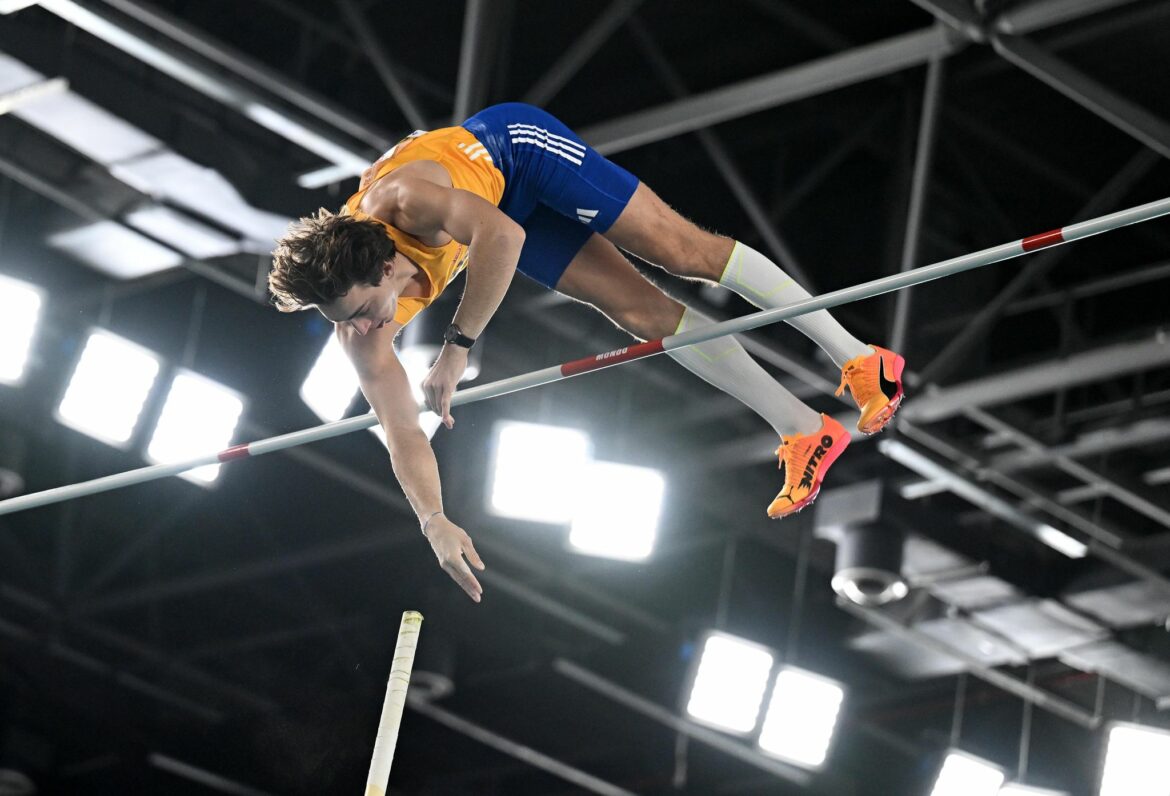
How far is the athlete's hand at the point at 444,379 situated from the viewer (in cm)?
434

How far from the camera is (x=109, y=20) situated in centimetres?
597

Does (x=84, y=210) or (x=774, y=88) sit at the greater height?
(x=774, y=88)

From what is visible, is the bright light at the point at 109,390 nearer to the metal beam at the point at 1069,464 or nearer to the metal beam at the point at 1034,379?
the metal beam at the point at 1034,379

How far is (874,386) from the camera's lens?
4.69m

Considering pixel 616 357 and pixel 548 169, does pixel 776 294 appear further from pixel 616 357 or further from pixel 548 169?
pixel 548 169

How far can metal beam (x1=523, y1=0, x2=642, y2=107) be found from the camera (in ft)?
21.0

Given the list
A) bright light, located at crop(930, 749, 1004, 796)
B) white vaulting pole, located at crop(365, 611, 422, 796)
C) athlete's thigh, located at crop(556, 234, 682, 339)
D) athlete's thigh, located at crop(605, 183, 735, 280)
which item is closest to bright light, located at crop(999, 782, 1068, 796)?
bright light, located at crop(930, 749, 1004, 796)

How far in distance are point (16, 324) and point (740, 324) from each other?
4.17 m

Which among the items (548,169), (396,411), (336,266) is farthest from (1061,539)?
(336,266)

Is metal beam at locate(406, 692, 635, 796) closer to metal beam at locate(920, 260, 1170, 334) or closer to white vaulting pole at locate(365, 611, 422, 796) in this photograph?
metal beam at locate(920, 260, 1170, 334)

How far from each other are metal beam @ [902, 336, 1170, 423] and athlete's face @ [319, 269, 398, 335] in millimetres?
3561

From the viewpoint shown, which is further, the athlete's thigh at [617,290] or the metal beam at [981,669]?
the metal beam at [981,669]

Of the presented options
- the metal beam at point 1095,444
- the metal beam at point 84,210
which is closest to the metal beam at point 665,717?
the metal beam at point 1095,444

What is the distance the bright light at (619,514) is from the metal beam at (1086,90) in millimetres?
2959
